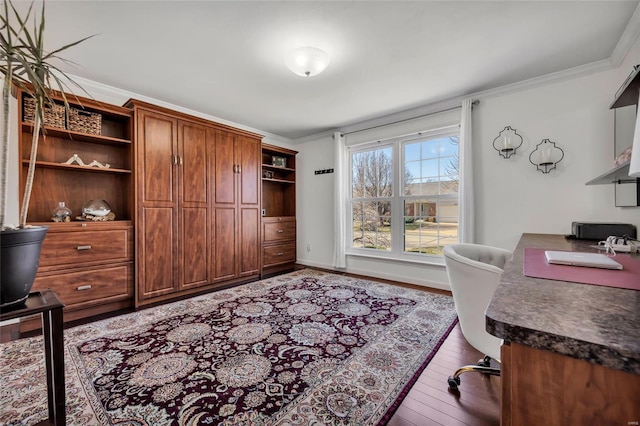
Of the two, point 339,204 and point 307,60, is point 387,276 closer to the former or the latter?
point 339,204

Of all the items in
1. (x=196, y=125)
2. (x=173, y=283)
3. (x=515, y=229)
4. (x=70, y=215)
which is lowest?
(x=173, y=283)

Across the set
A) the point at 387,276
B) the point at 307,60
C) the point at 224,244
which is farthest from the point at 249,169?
the point at 387,276

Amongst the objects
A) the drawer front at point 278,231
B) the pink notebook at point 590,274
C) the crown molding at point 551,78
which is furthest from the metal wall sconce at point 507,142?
the drawer front at point 278,231

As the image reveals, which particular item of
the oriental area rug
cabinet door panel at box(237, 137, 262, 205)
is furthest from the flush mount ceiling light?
the oriental area rug

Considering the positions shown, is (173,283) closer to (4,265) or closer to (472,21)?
(4,265)

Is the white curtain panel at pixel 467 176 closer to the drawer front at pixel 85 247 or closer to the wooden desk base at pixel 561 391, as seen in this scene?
the wooden desk base at pixel 561 391

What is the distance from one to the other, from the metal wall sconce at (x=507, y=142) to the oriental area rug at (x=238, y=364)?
6.20 ft

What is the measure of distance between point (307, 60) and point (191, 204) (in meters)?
2.23

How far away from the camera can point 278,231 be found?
454 centimetres

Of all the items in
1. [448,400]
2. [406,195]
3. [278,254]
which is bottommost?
[448,400]

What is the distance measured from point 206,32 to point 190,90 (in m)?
1.16

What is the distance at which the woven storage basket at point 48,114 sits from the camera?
2.35 metres

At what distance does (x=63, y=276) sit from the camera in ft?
7.93

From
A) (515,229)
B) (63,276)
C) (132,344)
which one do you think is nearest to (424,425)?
(132,344)
